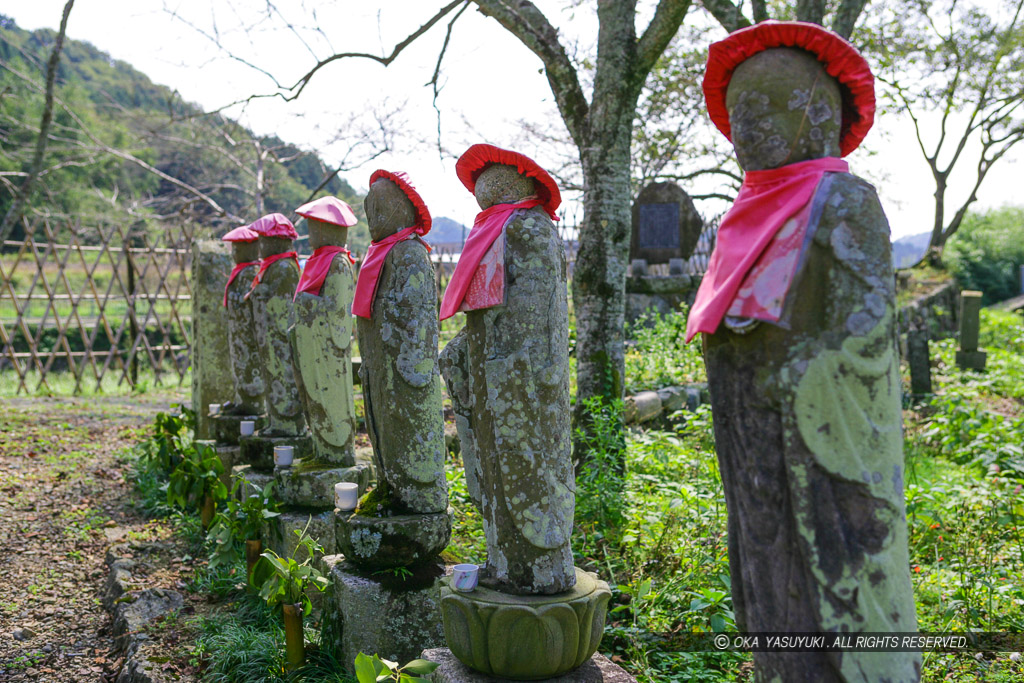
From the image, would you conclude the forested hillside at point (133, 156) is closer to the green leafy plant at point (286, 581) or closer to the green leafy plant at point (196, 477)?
the green leafy plant at point (196, 477)

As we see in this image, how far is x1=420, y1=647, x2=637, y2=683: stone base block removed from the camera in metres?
2.32

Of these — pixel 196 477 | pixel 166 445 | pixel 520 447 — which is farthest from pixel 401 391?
pixel 166 445

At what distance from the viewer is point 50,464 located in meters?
6.46

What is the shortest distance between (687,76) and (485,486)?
12017mm

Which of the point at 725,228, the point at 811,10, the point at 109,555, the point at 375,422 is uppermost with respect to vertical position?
the point at 811,10

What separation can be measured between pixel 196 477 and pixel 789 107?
4.62 meters

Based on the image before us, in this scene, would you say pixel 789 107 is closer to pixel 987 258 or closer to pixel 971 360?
pixel 971 360

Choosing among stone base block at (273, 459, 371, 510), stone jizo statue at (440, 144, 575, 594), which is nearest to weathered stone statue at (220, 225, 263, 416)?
stone base block at (273, 459, 371, 510)

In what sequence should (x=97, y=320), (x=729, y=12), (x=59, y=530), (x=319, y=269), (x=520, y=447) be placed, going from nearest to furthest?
(x=520, y=447)
(x=319, y=269)
(x=59, y=530)
(x=729, y=12)
(x=97, y=320)

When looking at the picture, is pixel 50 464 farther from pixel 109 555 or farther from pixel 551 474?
pixel 551 474

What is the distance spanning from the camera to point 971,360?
10.4 metres

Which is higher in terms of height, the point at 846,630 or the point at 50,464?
the point at 846,630

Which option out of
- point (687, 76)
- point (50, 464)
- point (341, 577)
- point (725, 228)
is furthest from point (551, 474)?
point (687, 76)

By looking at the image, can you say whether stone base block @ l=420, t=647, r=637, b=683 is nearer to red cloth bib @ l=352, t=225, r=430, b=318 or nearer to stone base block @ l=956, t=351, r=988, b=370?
red cloth bib @ l=352, t=225, r=430, b=318
